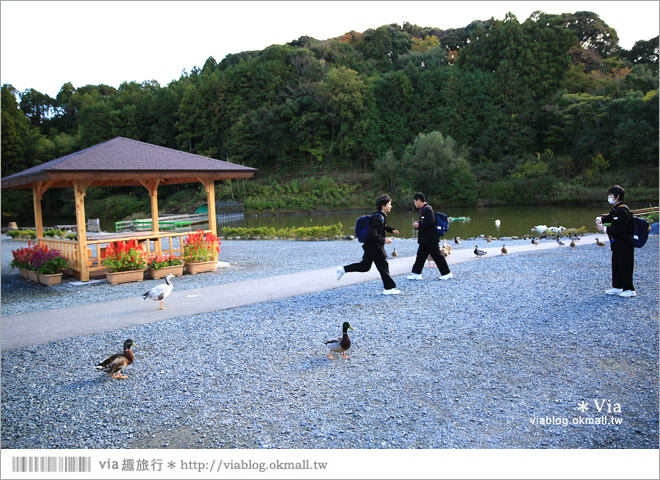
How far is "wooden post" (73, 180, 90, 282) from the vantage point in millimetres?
9234

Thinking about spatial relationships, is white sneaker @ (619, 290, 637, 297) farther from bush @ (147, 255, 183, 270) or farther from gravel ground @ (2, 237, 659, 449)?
bush @ (147, 255, 183, 270)

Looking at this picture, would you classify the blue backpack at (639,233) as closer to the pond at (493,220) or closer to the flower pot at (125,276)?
the flower pot at (125,276)

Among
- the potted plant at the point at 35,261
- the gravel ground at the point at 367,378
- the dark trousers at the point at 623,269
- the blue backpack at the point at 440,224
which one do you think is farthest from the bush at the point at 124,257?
the dark trousers at the point at 623,269

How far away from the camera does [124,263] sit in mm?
9430

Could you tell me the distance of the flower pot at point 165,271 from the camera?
980 cm

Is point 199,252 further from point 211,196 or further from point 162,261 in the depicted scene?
point 211,196

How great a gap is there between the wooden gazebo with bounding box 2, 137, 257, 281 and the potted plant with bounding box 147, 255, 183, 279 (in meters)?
0.39

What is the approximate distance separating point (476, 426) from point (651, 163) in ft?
121

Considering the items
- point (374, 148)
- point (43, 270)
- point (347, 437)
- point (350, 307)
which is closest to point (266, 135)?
point (374, 148)

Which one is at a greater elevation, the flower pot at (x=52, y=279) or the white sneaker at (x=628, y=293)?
the flower pot at (x=52, y=279)

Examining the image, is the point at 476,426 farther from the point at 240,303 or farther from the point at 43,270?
the point at 43,270

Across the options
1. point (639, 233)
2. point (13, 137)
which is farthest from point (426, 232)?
point (13, 137)

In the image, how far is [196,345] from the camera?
5164 mm

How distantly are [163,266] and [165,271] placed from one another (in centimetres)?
12
